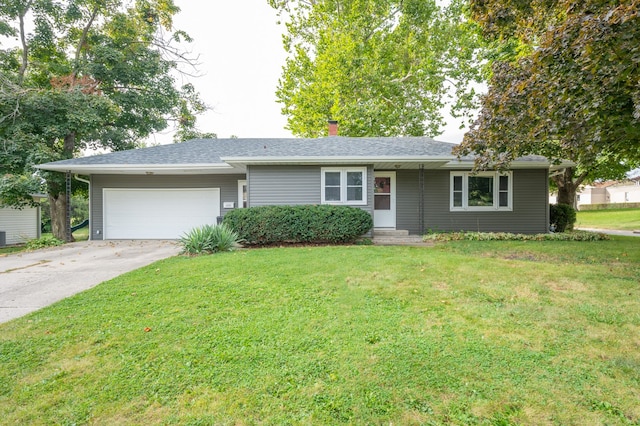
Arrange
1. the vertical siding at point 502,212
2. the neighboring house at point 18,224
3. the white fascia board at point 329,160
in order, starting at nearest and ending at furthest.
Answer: the white fascia board at point 329,160
the vertical siding at point 502,212
the neighboring house at point 18,224

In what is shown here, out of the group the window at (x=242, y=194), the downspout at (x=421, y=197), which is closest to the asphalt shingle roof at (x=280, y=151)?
the downspout at (x=421, y=197)

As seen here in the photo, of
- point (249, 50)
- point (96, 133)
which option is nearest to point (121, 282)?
point (96, 133)

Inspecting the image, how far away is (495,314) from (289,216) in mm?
5757

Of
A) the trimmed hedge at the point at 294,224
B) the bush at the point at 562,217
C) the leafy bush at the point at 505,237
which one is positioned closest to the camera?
the trimmed hedge at the point at 294,224

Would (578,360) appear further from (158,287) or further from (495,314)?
(158,287)

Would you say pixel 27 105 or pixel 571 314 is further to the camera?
pixel 27 105

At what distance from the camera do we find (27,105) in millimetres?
10695

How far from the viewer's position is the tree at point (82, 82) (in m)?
10.8

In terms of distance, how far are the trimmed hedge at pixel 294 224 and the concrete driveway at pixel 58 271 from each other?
2.09m

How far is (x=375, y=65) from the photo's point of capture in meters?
17.7

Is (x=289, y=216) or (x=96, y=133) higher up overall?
(x=96, y=133)

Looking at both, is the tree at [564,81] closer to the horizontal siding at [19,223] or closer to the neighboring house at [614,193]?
the horizontal siding at [19,223]

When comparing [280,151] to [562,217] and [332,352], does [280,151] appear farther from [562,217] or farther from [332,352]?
[562,217]

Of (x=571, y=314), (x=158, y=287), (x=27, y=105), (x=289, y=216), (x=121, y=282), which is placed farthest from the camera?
(x=27, y=105)
